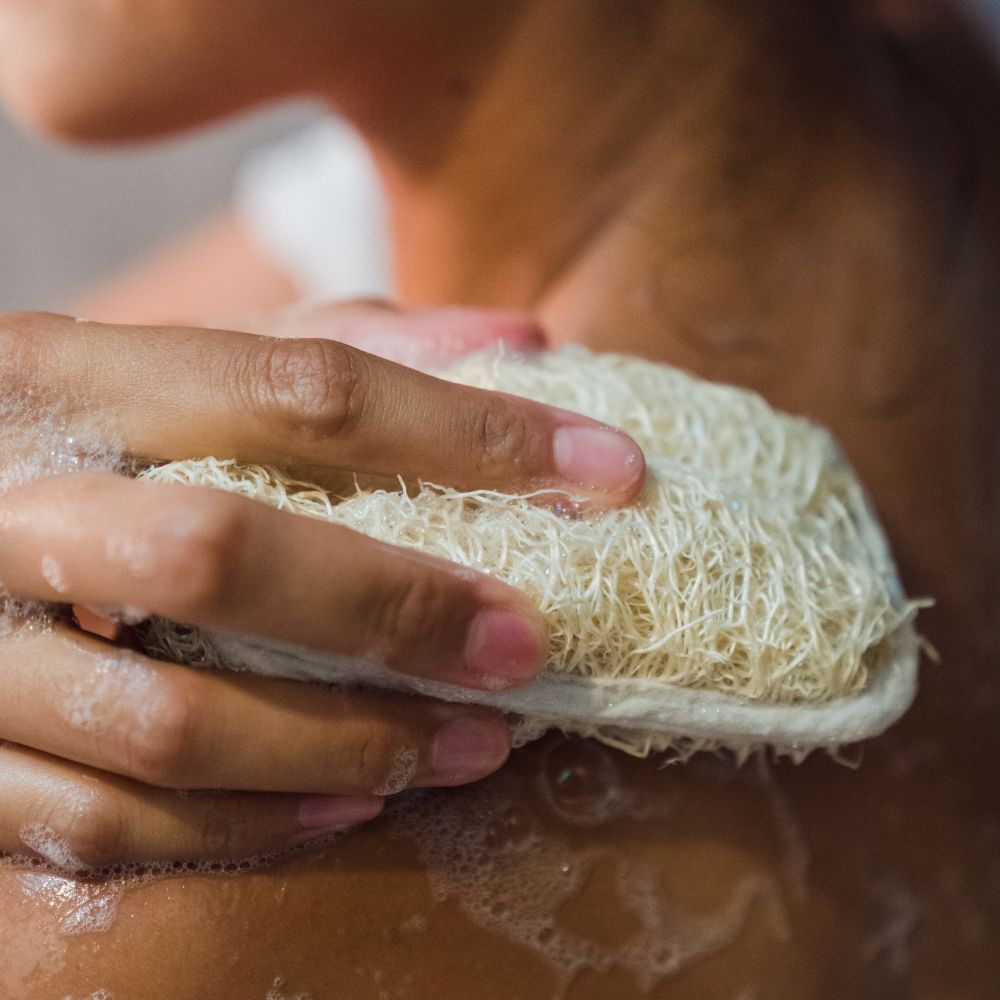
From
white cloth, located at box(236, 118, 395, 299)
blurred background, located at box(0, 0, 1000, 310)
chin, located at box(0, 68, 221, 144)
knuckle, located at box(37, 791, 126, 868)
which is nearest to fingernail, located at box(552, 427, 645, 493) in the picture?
knuckle, located at box(37, 791, 126, 868)

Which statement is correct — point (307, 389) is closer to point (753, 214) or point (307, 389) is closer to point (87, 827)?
point (87, 827)

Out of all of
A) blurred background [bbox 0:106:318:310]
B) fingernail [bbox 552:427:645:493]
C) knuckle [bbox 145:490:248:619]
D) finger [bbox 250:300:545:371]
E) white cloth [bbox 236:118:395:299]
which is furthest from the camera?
blurred background [bbox 0:106:318:310]

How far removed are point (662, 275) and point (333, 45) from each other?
292 millimetres

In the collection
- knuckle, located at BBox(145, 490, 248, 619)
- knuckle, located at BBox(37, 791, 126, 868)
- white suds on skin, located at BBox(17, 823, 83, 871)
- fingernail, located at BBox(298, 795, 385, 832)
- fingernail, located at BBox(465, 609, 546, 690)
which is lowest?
white suds on skin, located at BBox(17, 823, 83, 871)

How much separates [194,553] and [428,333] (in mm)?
290

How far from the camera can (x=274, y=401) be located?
16.7 inches

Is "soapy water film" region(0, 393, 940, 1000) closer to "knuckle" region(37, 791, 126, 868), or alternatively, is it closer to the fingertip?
"knuckle" region(37, 791, 126, 868)

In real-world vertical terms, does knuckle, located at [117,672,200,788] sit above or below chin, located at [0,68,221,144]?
below

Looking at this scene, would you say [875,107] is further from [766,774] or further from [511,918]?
[511,918]

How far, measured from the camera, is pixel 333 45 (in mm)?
712

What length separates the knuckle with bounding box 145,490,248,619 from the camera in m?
0.36

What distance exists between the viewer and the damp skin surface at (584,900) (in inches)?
17.6

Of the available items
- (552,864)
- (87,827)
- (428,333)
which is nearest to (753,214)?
(428,333)

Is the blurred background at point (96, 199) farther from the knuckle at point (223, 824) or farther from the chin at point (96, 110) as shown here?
the knuckle at point (223, 824)
